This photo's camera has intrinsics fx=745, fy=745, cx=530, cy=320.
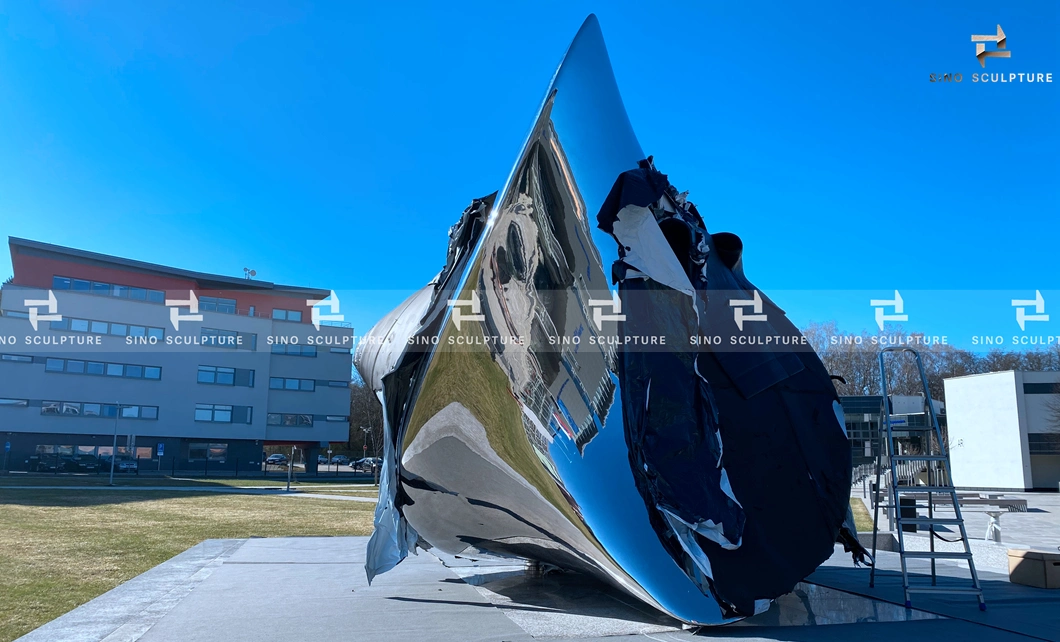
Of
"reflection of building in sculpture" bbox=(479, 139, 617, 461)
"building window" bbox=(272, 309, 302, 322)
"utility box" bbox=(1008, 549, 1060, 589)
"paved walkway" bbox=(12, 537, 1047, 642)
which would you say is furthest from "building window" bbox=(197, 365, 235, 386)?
"utility box" bbox=(1008, 549, 1060, 589)

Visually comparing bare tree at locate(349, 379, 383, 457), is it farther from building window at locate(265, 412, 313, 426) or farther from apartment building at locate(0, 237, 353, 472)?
apartment building at locate(0, 237, 353, 472)

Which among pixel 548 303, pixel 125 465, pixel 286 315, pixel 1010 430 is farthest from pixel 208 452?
pixel 1010 430

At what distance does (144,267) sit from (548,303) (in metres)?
48.2

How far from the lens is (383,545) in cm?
629

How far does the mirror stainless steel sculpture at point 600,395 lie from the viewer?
4973 mm

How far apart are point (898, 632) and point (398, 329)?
15.4 feet

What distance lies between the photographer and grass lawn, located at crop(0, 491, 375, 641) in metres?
7.26

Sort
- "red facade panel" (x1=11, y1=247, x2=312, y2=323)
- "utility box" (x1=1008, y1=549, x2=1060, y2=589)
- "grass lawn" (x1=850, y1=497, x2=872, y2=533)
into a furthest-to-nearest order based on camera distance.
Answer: "red facade panel" (x1=11, y1=247, x2=312, y2=323)
"grass lawn" (x1=850, y1=497, x2=872, y2=533)
"utility box" (x1=1008, y1=549, x2=1060, y2=589)

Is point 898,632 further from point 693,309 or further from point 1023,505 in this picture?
point 1023,505

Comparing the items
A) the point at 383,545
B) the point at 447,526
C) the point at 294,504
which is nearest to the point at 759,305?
the point at 447,526

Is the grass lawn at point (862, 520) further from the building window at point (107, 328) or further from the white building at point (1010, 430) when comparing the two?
the building window at point (107, 328)

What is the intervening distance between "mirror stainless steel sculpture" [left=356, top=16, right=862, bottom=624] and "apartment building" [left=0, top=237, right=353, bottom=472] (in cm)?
3902

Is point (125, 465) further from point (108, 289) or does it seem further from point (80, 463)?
point (108, 289)

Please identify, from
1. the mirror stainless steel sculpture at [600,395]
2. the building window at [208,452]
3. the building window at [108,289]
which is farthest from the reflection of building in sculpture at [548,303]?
the building window at [208,452]
